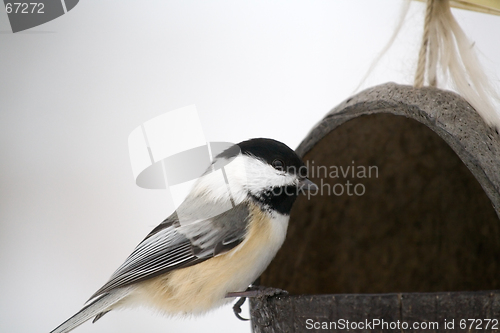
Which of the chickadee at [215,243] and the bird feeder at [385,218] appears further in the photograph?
the bird feeder at [385,218]

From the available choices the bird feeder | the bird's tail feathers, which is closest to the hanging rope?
the bird feeder

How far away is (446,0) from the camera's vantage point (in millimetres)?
1163

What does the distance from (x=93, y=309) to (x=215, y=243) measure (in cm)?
29

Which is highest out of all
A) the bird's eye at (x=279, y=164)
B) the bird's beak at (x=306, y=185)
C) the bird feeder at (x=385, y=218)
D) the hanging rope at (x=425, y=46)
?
the hanging rope at (x=425, y=46)

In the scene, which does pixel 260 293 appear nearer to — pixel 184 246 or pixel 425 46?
pixel 184 246

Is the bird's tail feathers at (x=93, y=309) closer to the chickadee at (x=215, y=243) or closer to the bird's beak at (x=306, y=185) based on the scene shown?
the chickadee at (x=215, y=243)

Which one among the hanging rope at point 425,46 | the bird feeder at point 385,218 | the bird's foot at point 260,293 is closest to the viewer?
the bird's foot at point 260,293

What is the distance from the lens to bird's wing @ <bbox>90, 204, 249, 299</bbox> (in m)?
0.96

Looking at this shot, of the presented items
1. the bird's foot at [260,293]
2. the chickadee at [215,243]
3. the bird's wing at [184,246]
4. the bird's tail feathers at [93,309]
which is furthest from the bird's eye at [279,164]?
the bird's tail feathers at [93,309]

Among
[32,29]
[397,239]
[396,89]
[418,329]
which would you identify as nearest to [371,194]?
[397,239]

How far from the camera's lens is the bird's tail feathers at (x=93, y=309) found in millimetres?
962

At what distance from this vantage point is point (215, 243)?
0.96 metres

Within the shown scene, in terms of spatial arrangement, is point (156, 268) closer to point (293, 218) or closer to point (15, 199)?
point (293, 218)

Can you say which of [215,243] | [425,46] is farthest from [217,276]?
[425,46]
